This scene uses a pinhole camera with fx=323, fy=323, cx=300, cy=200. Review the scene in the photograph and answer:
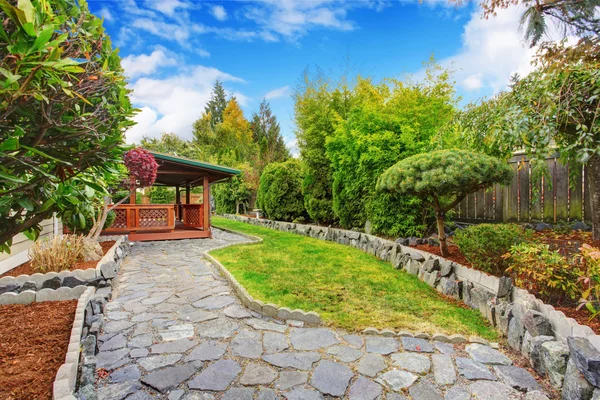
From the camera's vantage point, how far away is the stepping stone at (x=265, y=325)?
3.36 metres

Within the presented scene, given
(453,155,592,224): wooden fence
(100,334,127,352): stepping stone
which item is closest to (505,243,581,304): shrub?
(453,155,592,224): wooden fence

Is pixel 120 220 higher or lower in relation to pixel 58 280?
higher

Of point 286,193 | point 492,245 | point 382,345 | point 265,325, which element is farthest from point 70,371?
point 286,193

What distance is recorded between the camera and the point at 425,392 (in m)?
2.28

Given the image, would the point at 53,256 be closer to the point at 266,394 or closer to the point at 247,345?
the point at 247,345

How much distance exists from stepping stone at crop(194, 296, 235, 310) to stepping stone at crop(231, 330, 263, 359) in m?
0.88

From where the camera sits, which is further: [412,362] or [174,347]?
[174,347]

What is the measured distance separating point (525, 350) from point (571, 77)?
302 centimetres

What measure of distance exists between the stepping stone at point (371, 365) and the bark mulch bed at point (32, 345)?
6.77 feet

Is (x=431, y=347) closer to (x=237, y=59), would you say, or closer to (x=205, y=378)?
(x=205, y=378)

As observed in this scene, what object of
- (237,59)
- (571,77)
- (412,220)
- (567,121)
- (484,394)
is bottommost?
(484,394)

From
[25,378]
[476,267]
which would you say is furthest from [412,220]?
[25,378]

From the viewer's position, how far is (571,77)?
362 centimetres

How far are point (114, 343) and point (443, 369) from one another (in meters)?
2.93
